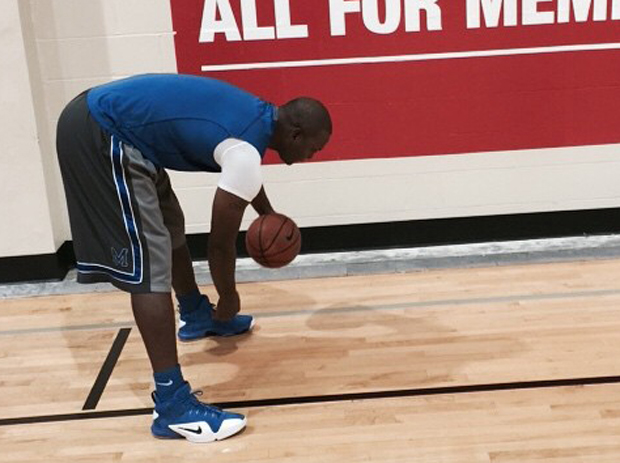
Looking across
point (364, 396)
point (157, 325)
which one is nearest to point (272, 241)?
point (157, 325)

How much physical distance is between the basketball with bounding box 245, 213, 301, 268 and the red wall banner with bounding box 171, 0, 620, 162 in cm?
125

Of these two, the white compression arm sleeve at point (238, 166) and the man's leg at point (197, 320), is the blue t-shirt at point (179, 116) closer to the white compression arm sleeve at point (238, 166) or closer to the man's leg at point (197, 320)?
the white compression arm sleeve at point (238, 166)

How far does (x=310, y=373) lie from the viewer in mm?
2971

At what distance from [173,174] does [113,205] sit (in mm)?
1602

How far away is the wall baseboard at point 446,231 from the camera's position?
4.20 metres

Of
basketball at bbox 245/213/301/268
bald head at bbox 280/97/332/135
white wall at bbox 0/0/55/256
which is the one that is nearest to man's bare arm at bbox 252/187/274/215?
basketball at bbox 245/213/301/268

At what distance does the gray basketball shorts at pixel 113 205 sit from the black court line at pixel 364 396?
1.65ft

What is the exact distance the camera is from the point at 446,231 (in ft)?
13.9

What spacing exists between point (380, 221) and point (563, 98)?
1.10 meters

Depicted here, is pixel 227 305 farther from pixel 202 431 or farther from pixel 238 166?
pixel 238 166

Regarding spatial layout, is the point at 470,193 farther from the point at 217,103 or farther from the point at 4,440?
the point at 4,440

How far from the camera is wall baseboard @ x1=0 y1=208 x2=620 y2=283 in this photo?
13.8 feet

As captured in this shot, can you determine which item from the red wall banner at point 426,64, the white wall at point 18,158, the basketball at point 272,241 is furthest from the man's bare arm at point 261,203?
the white wall at point 18,158

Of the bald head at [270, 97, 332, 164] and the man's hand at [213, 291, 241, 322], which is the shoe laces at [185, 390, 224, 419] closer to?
the man's hand at [213, 291, 241, 322]
